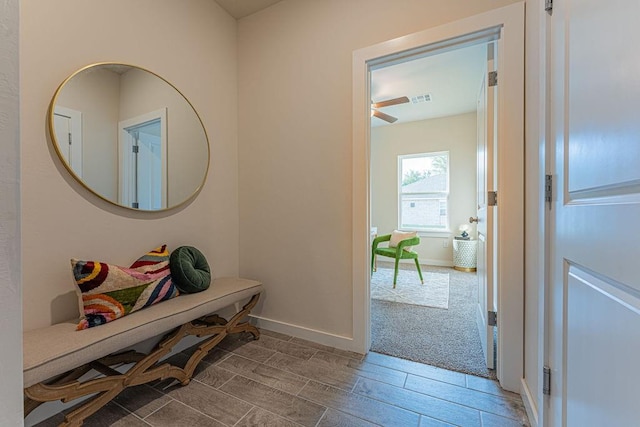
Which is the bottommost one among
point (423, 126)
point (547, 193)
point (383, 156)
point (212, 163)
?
point (547, 193)

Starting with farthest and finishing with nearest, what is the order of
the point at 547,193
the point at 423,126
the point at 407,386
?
the point at 423,126, the point at 407,386, the point at 547,193

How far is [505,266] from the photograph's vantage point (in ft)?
4.60

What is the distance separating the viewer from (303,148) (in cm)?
199

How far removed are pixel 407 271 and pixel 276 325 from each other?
2765mm

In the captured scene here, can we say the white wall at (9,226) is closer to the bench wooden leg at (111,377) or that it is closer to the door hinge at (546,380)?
the bench wooden leg at (111,377)

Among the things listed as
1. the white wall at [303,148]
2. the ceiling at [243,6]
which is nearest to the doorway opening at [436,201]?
the white wall at [303,148]

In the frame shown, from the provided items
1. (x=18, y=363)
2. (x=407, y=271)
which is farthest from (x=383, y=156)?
(x=18, y=363)

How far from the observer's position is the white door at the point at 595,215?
0.56 meters

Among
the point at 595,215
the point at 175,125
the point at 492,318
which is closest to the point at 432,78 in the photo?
the point at 492,318

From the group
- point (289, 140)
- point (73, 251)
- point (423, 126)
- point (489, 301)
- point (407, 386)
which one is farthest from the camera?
point (423, 126)

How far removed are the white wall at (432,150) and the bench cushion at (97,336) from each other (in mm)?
4080

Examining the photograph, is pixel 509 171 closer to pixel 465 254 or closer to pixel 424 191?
pixel 465 254

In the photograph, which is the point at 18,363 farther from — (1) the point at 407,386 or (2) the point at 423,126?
(2) the point at 423,126

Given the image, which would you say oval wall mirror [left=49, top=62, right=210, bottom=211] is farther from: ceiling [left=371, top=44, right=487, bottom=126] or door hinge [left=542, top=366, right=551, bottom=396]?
door hinge [left=542, top=366, right=551, bottom=396]
